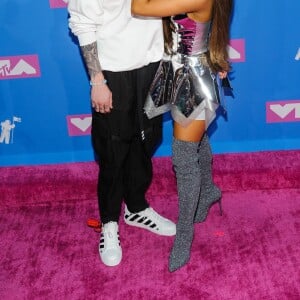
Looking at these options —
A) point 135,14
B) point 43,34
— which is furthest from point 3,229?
point 135,14

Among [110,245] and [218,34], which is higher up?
[218,34]

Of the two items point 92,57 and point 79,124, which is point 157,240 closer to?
point 79,124

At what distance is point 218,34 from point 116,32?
0.33 m

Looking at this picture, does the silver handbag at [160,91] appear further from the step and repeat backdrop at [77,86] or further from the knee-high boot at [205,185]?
the step and repeat backdrop at [77,86]

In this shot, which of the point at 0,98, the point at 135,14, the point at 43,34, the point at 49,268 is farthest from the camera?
the point at 0,98

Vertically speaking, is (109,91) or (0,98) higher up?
(109,91)

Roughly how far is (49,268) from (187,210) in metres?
0.59

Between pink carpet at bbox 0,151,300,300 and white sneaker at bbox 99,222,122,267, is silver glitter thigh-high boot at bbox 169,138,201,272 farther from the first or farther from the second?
white sneaker at bbox 99,222,122,267

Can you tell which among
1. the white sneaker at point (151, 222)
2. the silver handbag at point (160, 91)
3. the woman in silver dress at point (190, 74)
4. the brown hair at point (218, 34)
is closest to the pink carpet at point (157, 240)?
the white sneaker at point (151, 222)

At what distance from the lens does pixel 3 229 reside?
2.35m

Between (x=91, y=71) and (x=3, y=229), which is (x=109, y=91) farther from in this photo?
(x=3, y=229)

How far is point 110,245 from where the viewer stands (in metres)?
2.11

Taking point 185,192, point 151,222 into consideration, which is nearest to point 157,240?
point 151,222

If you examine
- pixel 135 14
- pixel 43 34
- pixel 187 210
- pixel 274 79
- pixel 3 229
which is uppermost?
pixel 135 14
